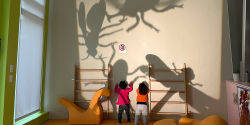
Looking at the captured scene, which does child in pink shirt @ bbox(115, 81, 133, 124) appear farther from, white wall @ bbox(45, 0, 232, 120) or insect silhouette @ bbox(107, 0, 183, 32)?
insect silhouette @ bbox(107, 0, 183, 32)

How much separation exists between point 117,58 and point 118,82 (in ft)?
1.81

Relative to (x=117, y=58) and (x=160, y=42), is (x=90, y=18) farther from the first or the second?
(x=160, y=42)

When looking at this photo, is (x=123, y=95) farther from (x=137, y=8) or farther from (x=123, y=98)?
(x=137, y=8)

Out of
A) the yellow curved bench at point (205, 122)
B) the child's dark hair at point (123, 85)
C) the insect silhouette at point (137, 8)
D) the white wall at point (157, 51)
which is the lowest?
the yellow curved bench at point (205, 122)

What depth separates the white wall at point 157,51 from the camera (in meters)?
3.41

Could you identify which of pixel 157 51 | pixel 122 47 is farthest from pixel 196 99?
pixel 122 47

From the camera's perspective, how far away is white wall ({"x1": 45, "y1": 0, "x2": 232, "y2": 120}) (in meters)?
3.41

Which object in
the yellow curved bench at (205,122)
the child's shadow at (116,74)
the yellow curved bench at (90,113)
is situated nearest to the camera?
the yellow curved bench at (205,122)

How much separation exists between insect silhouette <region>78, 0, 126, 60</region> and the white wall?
0.02m

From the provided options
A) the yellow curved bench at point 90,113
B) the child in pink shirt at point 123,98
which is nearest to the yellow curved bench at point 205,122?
the child in pink shirt at point 123,98

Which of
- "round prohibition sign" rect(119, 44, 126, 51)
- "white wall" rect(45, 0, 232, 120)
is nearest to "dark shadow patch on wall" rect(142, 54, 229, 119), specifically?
"white wall" rect(45, 0, 232, 120)

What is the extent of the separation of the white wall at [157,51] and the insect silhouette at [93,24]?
24 millimetres

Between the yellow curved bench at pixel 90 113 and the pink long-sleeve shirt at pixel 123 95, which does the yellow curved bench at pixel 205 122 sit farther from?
the yellow curved bench at pixel 90 113

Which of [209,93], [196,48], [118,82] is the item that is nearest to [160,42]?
[196,48]
